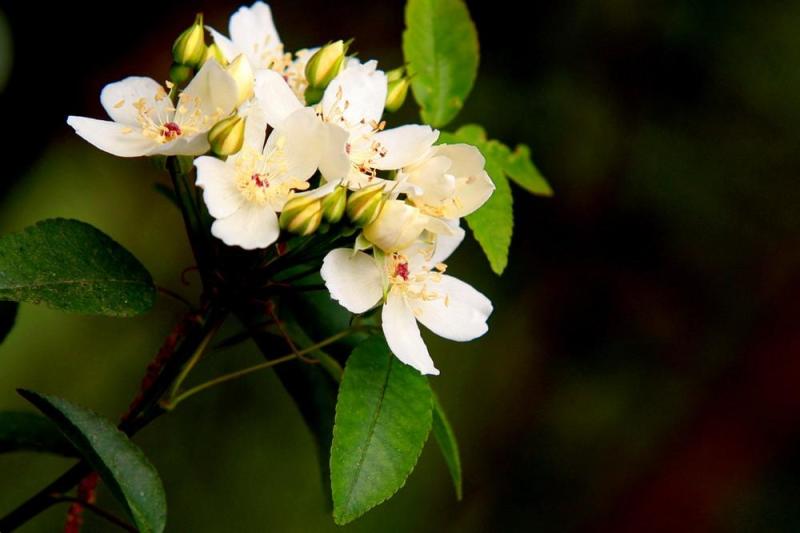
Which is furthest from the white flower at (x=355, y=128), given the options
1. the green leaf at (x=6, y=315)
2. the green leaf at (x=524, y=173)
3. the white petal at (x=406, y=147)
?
the green leaf at (x=6, y=315)

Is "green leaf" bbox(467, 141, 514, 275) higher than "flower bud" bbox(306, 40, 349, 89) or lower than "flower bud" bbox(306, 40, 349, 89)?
lower

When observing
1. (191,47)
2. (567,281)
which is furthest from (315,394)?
(567,281)

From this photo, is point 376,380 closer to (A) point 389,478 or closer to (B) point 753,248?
(A) point 389,478

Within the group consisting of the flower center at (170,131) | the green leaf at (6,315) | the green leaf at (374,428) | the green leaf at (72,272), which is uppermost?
the flower center at (170,131)

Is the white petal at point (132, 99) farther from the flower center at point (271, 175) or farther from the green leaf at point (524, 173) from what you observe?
the green leaf at point (524, 173)

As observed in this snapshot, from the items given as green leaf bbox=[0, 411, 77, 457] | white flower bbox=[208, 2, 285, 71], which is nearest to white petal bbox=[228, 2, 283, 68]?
white flower bbox=[208, 2, 285, 71]

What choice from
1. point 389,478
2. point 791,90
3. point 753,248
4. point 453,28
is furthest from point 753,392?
point 389,478

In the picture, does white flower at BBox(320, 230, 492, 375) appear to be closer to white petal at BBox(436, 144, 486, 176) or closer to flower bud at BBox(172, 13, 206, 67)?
white petal at BBox(436, 144, 486, 176)
